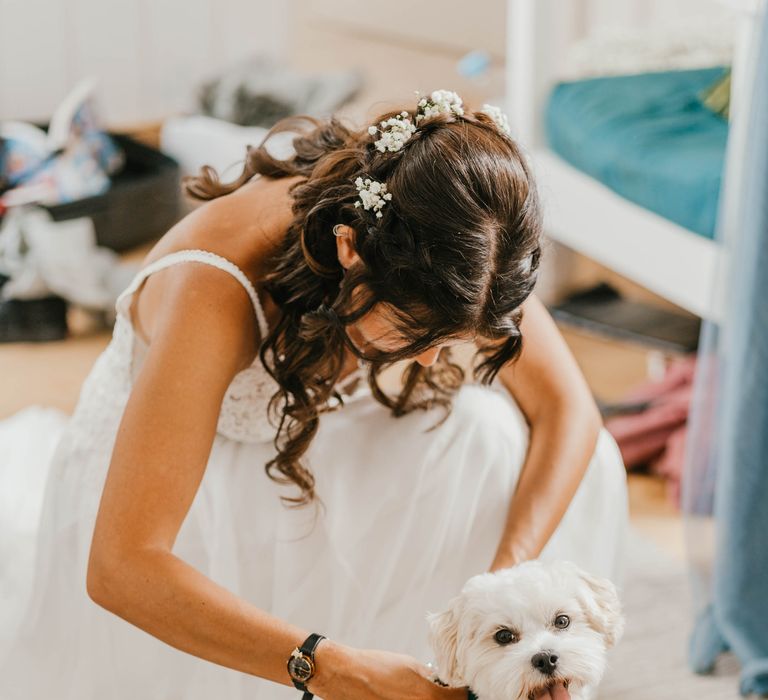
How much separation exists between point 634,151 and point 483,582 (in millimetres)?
1430

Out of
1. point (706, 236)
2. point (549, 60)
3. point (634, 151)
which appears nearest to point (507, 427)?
point (706, 236)

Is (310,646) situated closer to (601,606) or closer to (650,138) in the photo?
(601,606)

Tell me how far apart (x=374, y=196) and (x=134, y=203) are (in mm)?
2119

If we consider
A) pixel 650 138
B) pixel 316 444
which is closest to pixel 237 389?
pixel 316 444

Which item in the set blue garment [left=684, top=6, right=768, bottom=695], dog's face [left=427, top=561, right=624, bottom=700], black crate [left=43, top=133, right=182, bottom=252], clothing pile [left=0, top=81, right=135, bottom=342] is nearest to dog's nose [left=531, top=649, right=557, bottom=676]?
dog's face [left=427, top=561, right=624, bottom=700]

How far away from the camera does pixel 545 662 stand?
1.05 meters

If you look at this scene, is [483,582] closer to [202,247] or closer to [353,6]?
[202,247]

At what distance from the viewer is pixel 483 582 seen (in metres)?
1.11

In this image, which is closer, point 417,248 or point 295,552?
point 417,248

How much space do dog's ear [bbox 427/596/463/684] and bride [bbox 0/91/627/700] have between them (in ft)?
0.13

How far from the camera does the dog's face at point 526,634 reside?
105 cm

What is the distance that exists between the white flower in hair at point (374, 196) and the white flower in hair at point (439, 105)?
0.35 feet

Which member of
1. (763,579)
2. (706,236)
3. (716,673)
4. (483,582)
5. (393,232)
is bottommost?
(716,673)

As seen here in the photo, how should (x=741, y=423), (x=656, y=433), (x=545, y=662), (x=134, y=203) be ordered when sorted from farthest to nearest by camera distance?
(x=134, y=203) < (x=656, y=433) < (x=741, y=423) < (x=545, y=662)
